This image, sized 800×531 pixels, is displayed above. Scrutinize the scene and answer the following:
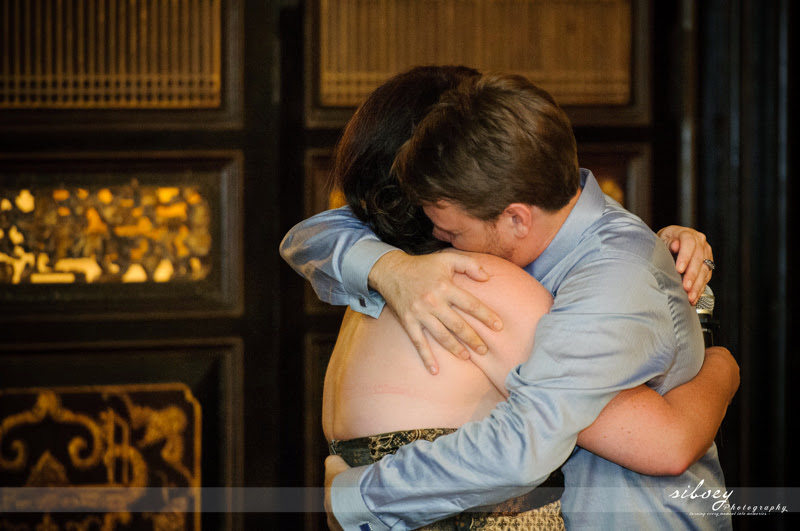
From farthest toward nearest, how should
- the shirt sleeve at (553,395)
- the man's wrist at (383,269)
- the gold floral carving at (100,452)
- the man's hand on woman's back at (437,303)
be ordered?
the gold floral carving at (100,452), the man's wrist at (383,269), the man's hand on woman's back at (437,303), the shirt sleeve at (553,395)

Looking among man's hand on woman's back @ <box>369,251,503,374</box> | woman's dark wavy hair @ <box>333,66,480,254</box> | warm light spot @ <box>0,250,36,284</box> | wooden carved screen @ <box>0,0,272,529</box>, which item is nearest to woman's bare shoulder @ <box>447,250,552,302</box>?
man's hand on woman's back @ <box>369,251,503,374</box>

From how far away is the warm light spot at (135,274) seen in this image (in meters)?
2.00

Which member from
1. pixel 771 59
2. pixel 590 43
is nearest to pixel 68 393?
pixel 590 43

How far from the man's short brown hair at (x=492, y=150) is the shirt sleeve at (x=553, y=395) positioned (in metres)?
0.14

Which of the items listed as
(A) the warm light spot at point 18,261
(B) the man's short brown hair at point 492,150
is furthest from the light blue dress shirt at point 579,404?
(A) the warm light spot at point 18,261

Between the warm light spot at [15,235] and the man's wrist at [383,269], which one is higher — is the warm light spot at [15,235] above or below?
below

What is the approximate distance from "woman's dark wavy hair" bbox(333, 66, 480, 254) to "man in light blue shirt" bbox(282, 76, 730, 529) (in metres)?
0.06

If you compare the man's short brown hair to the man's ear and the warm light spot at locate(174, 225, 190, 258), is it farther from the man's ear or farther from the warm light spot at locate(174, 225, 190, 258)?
the warm light spot at locate(174, 225, 190, 258)

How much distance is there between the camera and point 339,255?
3.91 ft

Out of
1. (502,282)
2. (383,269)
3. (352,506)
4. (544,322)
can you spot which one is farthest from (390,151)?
(352,506)

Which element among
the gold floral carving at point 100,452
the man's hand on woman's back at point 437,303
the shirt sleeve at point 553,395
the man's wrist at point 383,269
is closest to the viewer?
the shirt sleeve at point 553,395

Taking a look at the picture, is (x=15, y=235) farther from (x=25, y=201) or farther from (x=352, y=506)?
(x=352, y=506)

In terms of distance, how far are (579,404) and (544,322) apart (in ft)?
0.33

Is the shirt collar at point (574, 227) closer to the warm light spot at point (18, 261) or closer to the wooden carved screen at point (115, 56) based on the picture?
the wooden carved screen at point (115, 56)
